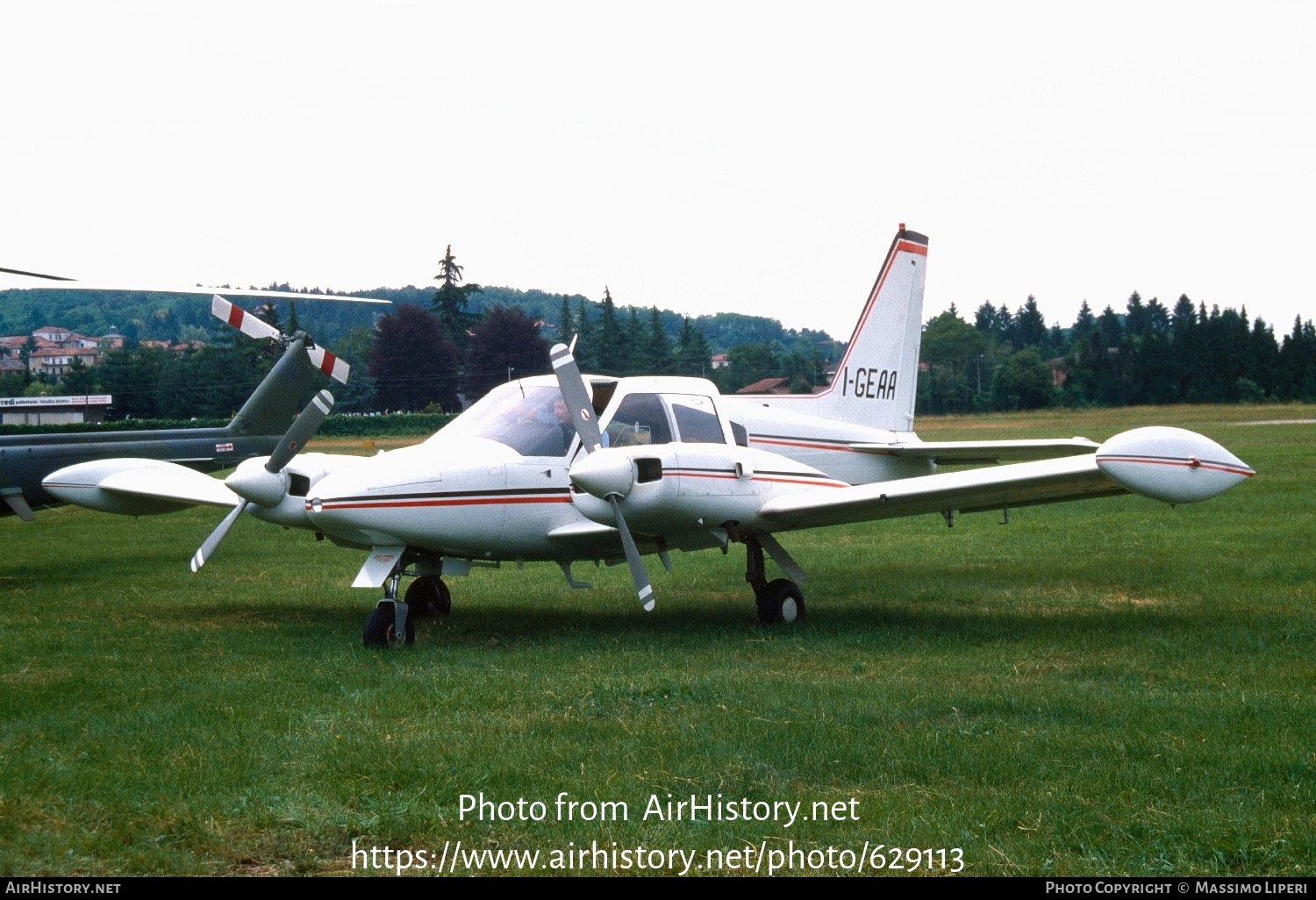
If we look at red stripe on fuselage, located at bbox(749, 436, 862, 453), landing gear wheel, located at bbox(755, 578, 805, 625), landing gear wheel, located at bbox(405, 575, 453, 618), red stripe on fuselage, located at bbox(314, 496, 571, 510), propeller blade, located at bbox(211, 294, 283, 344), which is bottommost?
landing gear wheel, located at bbox(405, 575, 453, 618)

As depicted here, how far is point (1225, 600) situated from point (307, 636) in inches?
354

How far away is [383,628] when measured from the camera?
34.2 ft

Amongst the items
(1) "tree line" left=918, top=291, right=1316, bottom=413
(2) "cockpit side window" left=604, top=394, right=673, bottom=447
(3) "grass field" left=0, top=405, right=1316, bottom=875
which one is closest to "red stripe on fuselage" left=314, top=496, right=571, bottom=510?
(2) "cockpit side window" left=604, top=394, right=673, bottom=447

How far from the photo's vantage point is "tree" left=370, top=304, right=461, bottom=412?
114 feet

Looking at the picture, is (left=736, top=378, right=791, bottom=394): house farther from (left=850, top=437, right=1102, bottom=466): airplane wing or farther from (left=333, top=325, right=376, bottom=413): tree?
(left=850, top=437, right=1102, bottom=466): airplane wing

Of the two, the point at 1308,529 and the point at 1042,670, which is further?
the point at 1308,529

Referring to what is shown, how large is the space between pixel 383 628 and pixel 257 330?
4.48 metres

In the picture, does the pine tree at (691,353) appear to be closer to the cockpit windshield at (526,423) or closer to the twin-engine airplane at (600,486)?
the twin-engine airplane at (600,486)

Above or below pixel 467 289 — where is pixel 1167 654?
below

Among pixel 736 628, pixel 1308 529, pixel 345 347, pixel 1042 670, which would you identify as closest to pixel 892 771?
pixel 1042 670

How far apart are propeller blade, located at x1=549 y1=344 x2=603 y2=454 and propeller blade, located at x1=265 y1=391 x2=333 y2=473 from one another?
2.10m

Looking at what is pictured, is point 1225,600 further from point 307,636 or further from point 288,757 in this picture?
point 288,757

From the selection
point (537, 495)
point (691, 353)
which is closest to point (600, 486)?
point (537, 495)

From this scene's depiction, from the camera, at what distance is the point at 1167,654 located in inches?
384
